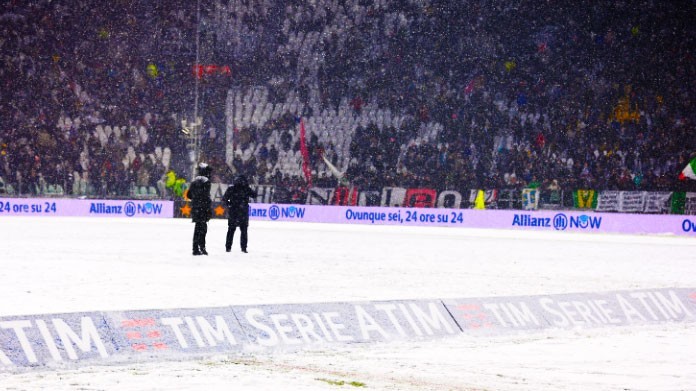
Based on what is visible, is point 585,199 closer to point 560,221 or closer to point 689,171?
point 560,221

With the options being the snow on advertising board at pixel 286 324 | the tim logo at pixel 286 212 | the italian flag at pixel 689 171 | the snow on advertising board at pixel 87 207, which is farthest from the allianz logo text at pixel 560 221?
the snow on advertising board at pixel 286 324

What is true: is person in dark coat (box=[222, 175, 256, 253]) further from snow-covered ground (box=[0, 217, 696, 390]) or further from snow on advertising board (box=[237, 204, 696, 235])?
snow on advertising board (box=[237, 204, 696, 235])

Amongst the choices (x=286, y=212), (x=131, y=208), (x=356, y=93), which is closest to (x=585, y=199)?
(x=356, y=93)

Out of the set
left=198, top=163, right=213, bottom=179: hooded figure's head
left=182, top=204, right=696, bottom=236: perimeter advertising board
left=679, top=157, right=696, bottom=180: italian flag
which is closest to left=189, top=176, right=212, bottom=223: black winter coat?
left=198, top=163, right=213, bottom=179: hooded figure's head

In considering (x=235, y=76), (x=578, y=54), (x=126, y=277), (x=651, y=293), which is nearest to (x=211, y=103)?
(x=235, y=76)

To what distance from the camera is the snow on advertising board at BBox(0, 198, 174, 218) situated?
39344 mm

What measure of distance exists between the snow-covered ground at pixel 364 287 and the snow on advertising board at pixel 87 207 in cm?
899

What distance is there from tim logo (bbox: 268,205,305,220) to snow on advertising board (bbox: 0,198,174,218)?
4.16m

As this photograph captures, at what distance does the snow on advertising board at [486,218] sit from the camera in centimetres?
3198

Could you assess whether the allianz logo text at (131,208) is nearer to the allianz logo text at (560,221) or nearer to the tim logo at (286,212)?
the tim logo at (286,212)

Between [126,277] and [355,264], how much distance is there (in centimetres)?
480

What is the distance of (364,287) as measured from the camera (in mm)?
13344

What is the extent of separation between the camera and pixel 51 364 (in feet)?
23.5

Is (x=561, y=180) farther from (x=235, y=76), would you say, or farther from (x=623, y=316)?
(x=623, y=316)
